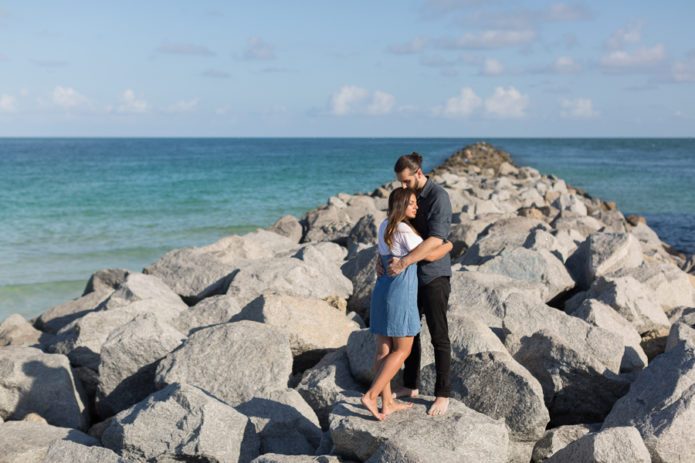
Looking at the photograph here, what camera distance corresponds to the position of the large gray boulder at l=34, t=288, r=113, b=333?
26.9 feet

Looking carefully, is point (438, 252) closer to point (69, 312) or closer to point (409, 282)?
point (409, 282)

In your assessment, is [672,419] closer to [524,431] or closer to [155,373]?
[524,431]

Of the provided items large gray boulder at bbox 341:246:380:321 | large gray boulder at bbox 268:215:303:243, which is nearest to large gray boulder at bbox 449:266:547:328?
large gray boulder at bbox 341:246:380:321

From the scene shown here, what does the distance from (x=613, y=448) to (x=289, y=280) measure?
4191 mm

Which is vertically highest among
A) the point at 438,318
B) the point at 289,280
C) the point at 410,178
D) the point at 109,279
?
the point at 410,178

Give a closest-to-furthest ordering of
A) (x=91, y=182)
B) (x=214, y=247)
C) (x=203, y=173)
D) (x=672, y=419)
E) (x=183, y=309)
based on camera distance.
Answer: (x=672, y=419), (x=183, y=309), (x=214, y=247), (x=91, y=182), (x=203, y=173)

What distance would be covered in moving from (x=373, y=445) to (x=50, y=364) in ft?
11.0

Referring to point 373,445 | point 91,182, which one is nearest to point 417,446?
point 373,445

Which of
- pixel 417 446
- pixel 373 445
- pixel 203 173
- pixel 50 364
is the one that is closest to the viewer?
pixel 417 446

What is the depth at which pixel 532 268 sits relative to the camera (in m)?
7.24

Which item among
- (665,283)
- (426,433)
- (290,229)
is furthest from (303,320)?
(290,229)

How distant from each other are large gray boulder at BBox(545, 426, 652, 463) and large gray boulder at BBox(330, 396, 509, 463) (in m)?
0.46

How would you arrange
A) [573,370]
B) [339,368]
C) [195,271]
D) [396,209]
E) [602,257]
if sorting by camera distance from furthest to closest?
[195,271]
[602,257]
[339,368]
[573,370]
[396,209]

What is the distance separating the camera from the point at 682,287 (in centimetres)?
758
